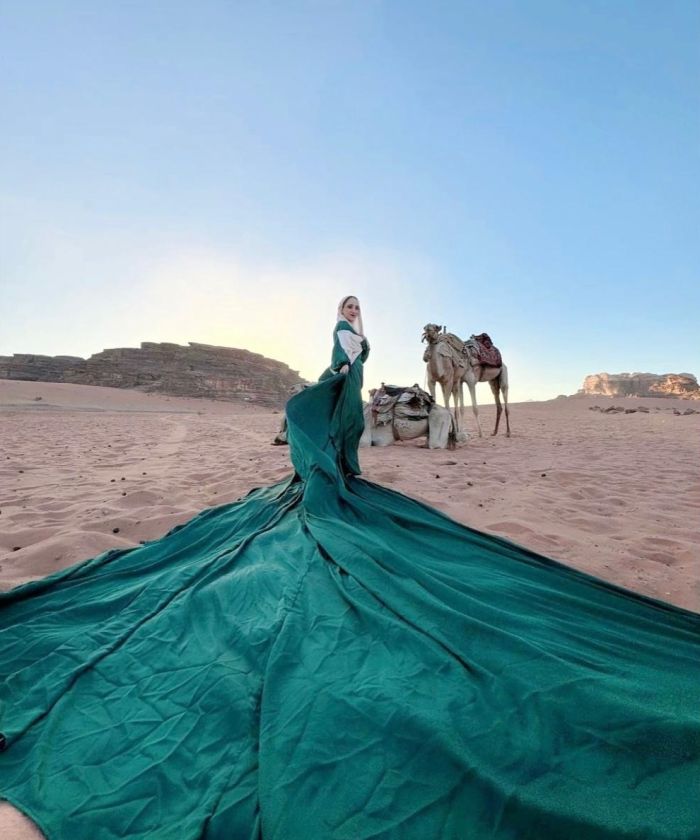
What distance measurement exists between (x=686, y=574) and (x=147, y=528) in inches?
146

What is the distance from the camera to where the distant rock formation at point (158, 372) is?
5497 centimetres

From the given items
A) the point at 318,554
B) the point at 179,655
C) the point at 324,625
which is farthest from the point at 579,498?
the point at 179,655

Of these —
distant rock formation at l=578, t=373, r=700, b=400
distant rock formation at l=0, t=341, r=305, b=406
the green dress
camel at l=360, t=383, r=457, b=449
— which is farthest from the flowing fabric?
distant rock formation at l=0, t=341, r=305, b=406

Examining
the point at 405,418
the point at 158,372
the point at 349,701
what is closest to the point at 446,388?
the point at 405,418

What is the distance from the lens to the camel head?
31.5ft

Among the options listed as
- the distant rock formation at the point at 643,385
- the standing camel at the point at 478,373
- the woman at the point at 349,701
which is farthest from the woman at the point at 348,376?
the distant rock formation at the point at 643,385

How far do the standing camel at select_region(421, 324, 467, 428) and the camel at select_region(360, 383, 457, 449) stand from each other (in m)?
0.56

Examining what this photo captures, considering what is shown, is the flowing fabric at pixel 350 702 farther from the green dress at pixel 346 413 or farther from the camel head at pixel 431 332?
the camel head at pixel 431 332

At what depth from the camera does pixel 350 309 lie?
4504mm

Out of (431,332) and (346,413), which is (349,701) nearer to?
(346,413)

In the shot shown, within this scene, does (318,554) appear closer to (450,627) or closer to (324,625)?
(324,625)

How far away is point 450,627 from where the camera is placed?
167cm

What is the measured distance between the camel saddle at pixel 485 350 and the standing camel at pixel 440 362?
1185 mm

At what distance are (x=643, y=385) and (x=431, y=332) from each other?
160 feet
